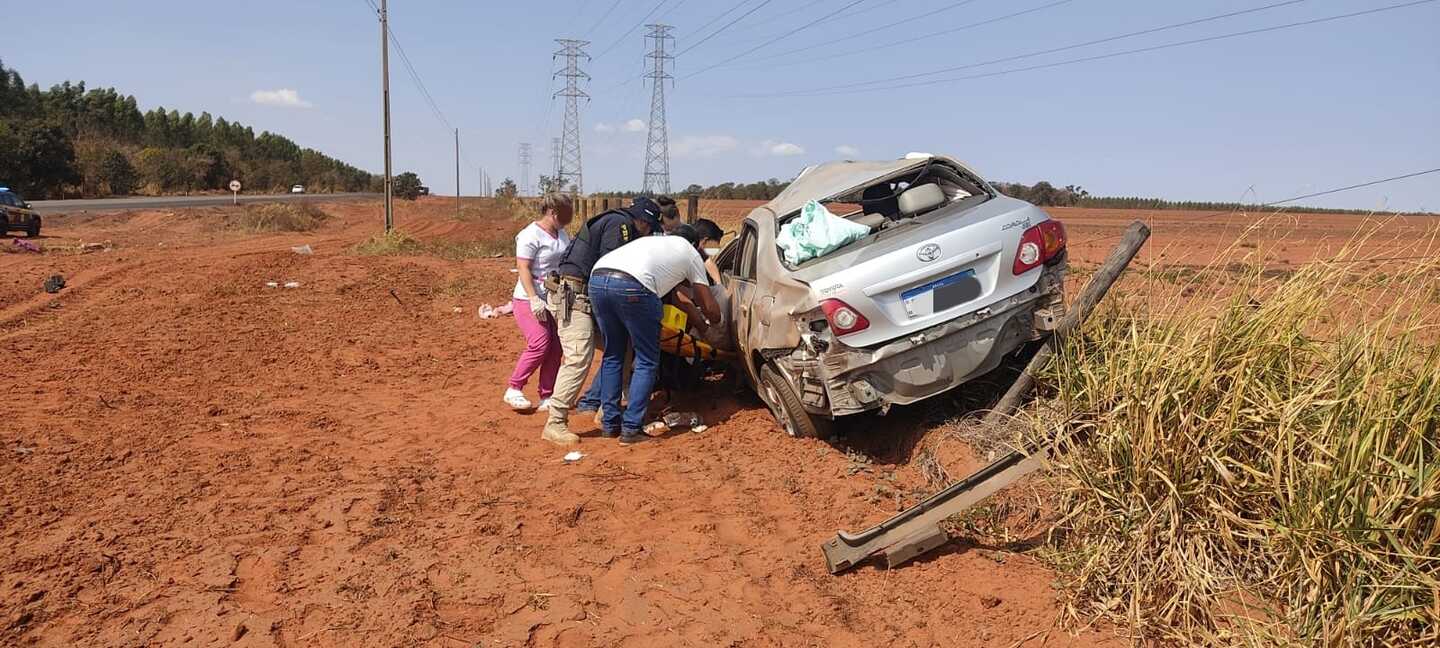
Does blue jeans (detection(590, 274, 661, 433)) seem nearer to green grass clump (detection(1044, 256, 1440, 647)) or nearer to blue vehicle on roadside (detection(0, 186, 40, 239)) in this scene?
green grass clump (detection(1044, 256, 1440, 647))

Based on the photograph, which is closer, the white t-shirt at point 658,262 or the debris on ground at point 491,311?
the white t-shirt at point 658,262

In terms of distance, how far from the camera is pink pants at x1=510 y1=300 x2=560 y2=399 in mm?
6785

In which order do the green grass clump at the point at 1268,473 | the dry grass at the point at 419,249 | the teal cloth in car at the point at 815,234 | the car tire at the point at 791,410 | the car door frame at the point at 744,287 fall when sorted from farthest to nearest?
1. the dry grass at the point at 419,249
2. the car door frame at the point at 744,287
3. the car tire at the point at 791,410
4. the teal cloth in car at the point at 815,234
5. the green grass clump at the point at 1268,473

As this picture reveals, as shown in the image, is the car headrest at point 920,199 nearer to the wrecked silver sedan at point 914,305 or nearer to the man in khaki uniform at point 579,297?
the wrecked silver sedan at point 914,305

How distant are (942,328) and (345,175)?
11317 centimetres

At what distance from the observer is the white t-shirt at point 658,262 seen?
18.7 ft

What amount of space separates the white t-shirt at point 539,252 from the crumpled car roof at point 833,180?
1674 mm

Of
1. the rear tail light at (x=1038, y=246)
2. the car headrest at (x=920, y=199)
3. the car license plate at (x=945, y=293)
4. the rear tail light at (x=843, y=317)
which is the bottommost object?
the rear tail light at (x=843, y=317)

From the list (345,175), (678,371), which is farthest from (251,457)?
(345,175)

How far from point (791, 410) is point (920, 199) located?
1.53m

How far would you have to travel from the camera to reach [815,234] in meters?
5.26

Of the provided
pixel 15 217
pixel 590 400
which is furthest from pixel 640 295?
pixel 15 217

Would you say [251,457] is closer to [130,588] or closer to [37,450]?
[37,450]

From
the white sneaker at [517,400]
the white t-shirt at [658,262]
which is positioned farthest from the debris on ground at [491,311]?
the white t-shirt at [658,262]
